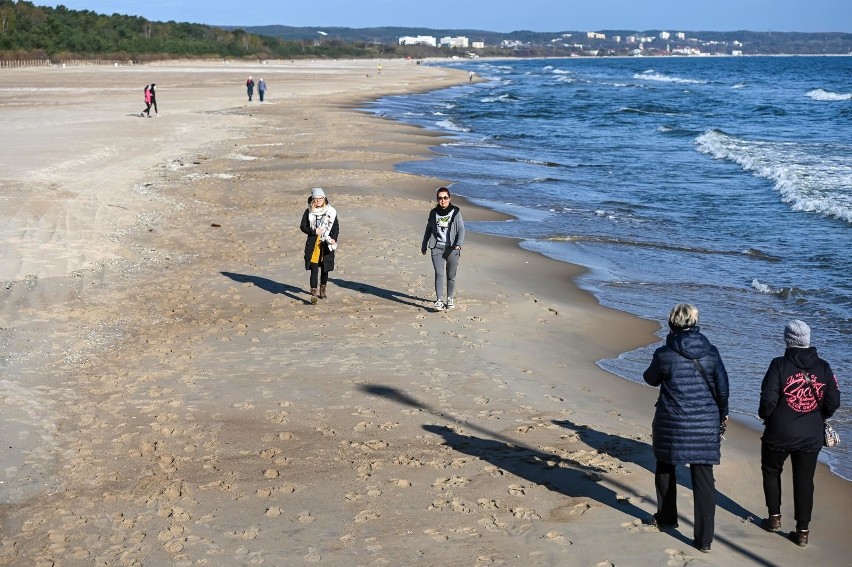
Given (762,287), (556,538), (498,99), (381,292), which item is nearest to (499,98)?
(498,99)

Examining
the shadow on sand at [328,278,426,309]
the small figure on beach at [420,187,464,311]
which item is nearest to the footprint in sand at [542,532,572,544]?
the small figure on beach at [420,187,464,311]

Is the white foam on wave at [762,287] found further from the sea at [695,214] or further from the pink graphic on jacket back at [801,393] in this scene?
the pink graphic on jacket back at [801,393]

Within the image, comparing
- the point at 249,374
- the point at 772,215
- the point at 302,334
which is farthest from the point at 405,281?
the point at 772,215

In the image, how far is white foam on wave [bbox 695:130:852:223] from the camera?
72.6 feet

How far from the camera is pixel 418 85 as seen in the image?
88.5 m

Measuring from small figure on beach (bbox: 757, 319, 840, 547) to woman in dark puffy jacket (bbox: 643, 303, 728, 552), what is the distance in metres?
0.42

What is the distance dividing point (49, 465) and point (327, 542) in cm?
258

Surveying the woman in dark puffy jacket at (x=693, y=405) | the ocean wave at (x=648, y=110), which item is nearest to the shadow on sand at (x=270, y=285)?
the woman in dark puffy jacket at (x=693, y=405)

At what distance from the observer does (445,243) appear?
1209cm

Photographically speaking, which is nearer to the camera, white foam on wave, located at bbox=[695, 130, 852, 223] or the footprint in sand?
the footprint in sand

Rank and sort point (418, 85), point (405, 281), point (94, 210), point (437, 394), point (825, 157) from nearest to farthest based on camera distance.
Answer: point (437, 394), point (405, 281), point (94, 210), point (825, 157), point (418, 85)

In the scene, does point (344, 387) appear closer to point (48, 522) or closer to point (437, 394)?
point (437, 394)

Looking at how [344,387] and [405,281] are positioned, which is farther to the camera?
[405,281]

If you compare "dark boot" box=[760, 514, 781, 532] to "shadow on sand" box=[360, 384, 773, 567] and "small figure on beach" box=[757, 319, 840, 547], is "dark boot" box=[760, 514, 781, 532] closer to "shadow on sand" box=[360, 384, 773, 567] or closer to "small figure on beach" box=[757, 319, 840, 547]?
"small figure on beach" box=[757, 319, 840, 547]
